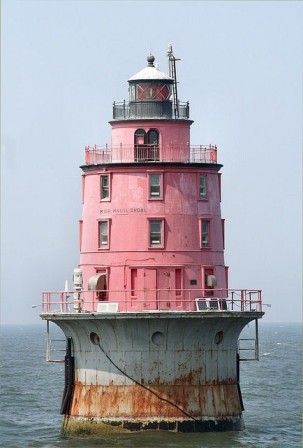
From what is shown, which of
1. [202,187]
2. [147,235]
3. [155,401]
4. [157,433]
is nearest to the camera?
[157,433]

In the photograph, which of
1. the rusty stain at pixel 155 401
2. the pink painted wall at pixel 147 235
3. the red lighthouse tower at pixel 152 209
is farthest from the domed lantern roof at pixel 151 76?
the rusty stain at pixel 155 401

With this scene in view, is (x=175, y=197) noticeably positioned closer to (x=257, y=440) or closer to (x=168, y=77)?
(x=168, y=77)

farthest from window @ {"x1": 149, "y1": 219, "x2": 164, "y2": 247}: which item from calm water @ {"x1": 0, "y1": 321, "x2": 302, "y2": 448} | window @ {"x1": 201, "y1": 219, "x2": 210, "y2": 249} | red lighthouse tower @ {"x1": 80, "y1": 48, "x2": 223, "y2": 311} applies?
calm water @ {"x1": 0, "y1": 321, "x2": 302, "y2": 448}

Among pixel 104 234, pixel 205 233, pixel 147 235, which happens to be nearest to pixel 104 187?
pixel 104 234

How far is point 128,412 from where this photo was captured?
2299 inches

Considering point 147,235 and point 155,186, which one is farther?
point 155,186

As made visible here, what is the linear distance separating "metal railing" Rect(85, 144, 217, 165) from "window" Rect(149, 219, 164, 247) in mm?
2295

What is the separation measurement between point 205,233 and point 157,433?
7.85 m

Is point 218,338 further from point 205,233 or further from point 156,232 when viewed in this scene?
point 156,232

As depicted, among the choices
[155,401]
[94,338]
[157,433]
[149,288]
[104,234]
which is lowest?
[157,433]

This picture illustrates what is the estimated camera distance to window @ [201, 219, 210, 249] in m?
61.2

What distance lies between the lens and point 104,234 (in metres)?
61.3

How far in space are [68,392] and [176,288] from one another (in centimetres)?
539

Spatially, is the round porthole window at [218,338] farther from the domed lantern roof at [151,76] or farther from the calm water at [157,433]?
the domed lantern roof at [151,76]
